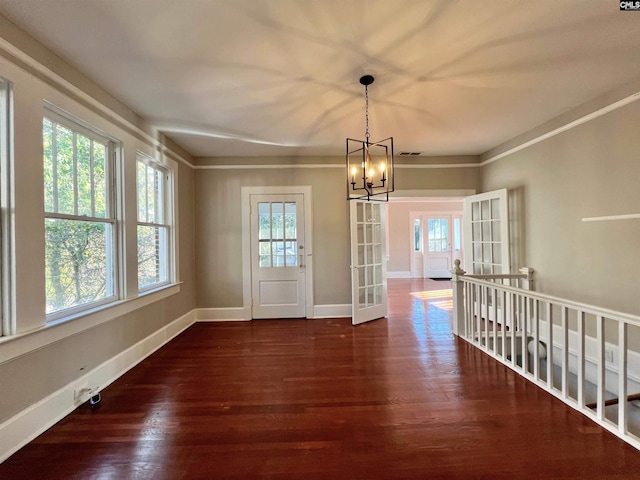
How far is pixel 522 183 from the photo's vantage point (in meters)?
3.85

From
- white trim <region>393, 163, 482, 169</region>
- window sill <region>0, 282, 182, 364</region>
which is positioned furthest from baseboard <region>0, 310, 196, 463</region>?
white trim <region>393, 163, 482, 169</region>

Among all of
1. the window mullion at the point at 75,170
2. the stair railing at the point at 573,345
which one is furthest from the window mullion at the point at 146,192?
the stair railing at the point at 573,345

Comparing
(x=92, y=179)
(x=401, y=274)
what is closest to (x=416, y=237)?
(x=401, y=274)

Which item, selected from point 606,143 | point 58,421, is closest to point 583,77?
point 606,143

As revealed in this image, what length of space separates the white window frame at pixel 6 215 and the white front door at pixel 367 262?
11.0ft

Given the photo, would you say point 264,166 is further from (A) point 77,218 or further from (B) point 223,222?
(A) point 77,218

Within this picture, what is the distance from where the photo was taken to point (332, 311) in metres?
4.57

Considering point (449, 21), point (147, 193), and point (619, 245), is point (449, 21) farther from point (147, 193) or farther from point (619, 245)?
point (147, 193)

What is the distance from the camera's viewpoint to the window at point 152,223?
324cm

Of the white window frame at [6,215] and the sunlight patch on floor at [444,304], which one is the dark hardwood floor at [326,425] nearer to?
the white window frame at [6,215]

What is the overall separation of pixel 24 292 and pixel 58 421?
0.92 m

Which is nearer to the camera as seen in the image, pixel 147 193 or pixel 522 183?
pixel 147 193

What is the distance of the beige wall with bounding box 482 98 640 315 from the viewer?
8.46 ft

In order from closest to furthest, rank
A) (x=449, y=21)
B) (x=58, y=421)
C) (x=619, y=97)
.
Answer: (x=449, y=21) → (x=58, y=421) → (x=619, y=97)
